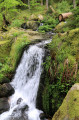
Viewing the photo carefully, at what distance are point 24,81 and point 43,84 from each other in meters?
1.98

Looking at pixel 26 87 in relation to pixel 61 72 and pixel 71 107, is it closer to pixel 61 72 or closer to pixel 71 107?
pixel 61 72

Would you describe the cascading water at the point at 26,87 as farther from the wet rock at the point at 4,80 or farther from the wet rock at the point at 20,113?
the wet rock at the point at 4,80

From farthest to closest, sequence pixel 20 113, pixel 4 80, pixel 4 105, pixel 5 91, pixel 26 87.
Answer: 1. pixel 4 80
2. pixel 26 87
3. pixel 5 91
4. pixel 4 105
5. pixel 20 113

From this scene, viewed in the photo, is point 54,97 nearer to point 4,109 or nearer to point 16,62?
point 4,109

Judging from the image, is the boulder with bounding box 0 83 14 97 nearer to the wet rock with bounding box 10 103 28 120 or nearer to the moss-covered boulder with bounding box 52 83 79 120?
the wet rock with bounding box 10 103 28 120

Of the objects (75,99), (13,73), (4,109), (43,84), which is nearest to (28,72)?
(13,73)

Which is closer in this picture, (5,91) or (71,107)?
(71,107)

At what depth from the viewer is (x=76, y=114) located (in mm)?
2604

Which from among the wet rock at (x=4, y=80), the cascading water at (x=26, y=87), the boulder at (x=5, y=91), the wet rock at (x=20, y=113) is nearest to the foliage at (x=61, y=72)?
the cascading water at (x=26, y=87)

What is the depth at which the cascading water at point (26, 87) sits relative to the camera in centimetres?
517

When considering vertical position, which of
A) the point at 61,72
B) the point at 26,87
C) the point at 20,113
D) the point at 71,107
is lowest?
the point at 20,113

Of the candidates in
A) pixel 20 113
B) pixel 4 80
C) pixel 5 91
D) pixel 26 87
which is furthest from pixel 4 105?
pixel 4 80

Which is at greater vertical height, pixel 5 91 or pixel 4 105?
pixel 5 91

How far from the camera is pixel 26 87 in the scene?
21.2 ft
